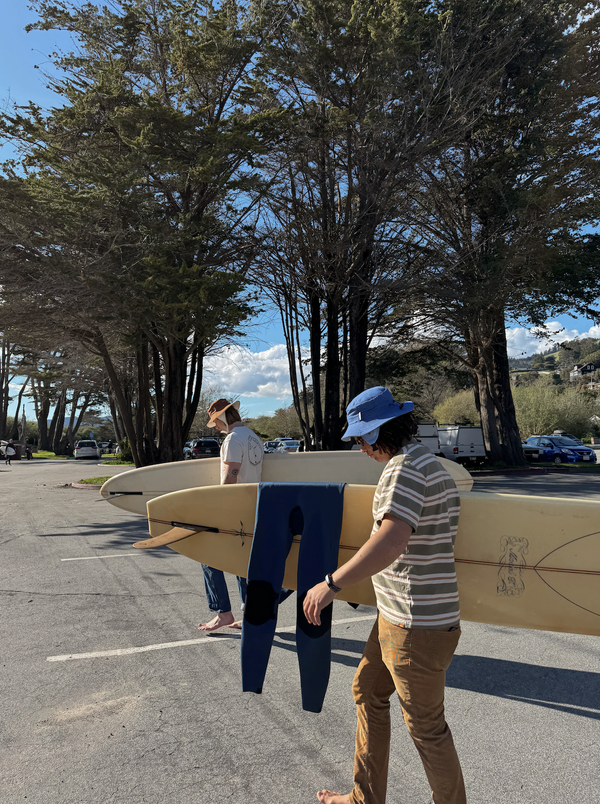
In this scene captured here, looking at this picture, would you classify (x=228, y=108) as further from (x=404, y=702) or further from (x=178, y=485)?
(x=404, y=702)

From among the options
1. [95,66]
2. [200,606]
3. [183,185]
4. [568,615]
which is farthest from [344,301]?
[568,615]

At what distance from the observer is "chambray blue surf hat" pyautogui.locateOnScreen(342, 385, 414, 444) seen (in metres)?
2.16

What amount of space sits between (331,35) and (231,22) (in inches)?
107

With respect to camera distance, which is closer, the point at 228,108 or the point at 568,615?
the point at 568,615

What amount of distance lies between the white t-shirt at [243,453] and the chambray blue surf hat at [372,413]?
227cm

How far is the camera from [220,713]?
3104 millimetres

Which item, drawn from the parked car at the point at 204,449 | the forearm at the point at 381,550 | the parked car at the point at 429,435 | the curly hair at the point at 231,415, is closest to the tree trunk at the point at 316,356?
the parked car at the point at 429,435

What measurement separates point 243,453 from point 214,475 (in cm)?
194

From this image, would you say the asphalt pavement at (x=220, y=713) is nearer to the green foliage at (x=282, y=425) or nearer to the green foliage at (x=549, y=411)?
the green foliage at (x=549, y=411)

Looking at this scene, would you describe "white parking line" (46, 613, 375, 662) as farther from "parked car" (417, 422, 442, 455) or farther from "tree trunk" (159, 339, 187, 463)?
"parked car" (417, 422, 442, 455)

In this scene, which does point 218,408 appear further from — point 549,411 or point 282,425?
point 282,425

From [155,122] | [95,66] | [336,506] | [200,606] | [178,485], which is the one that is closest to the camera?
[336,506]

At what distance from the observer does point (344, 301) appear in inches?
744

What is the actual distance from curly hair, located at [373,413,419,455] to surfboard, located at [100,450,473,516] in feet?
13.1
